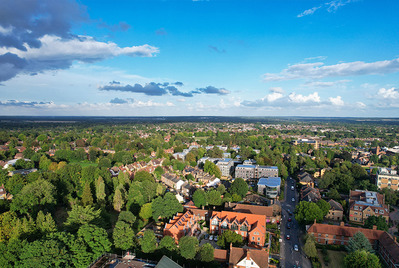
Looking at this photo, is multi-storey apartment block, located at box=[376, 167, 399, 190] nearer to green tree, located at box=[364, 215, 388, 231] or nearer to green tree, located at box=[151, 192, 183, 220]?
green tree, located at box=[364, 215, 388, 231]

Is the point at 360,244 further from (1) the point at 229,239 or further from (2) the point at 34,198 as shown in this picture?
(2) the point at 34,198

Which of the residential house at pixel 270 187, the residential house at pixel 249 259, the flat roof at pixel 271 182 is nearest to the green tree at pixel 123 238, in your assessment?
the residential house at pixel 249 259

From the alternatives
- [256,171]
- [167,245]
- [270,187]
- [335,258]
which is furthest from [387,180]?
[167,245]

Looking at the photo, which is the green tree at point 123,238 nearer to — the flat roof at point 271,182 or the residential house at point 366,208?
the flat roof at point 271,182

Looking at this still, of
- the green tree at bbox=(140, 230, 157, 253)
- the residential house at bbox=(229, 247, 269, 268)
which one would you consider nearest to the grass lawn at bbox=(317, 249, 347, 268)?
the residential house at bbox=(229, 247, 269, 268)

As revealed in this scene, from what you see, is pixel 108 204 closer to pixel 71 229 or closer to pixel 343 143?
pixel 71 229

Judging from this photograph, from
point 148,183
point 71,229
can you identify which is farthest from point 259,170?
point 71,229
